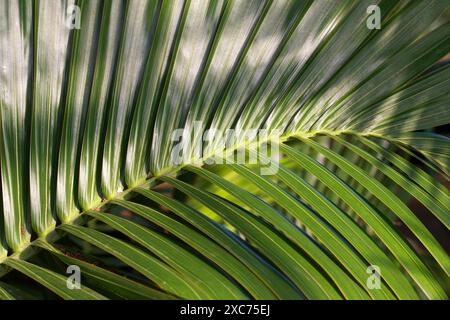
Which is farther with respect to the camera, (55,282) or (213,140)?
(213,140)

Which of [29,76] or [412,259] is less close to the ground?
[29,76]

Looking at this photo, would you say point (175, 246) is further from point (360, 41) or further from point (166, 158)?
point (360, 41)

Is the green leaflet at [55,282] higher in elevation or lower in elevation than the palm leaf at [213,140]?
lower

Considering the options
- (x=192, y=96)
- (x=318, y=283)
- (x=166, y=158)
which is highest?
(x=192, y=96)

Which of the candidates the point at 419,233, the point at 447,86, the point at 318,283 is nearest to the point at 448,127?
the point at 447,86

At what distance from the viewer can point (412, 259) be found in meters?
1.06

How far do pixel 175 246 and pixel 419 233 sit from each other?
46 centimetres

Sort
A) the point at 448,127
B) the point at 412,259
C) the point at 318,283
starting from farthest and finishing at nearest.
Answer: the point at 448,127 → the point at 412,259 → the point at 318,283

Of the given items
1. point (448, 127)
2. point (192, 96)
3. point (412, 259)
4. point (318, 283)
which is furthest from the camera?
point (448, 127)

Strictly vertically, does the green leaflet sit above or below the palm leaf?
below

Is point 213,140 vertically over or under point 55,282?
over

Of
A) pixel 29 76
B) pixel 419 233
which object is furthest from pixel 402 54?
pixel 29 76

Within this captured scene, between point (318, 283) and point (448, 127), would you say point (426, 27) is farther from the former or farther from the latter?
point (448, 127)

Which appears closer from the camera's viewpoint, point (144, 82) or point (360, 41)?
point (144, 82)
